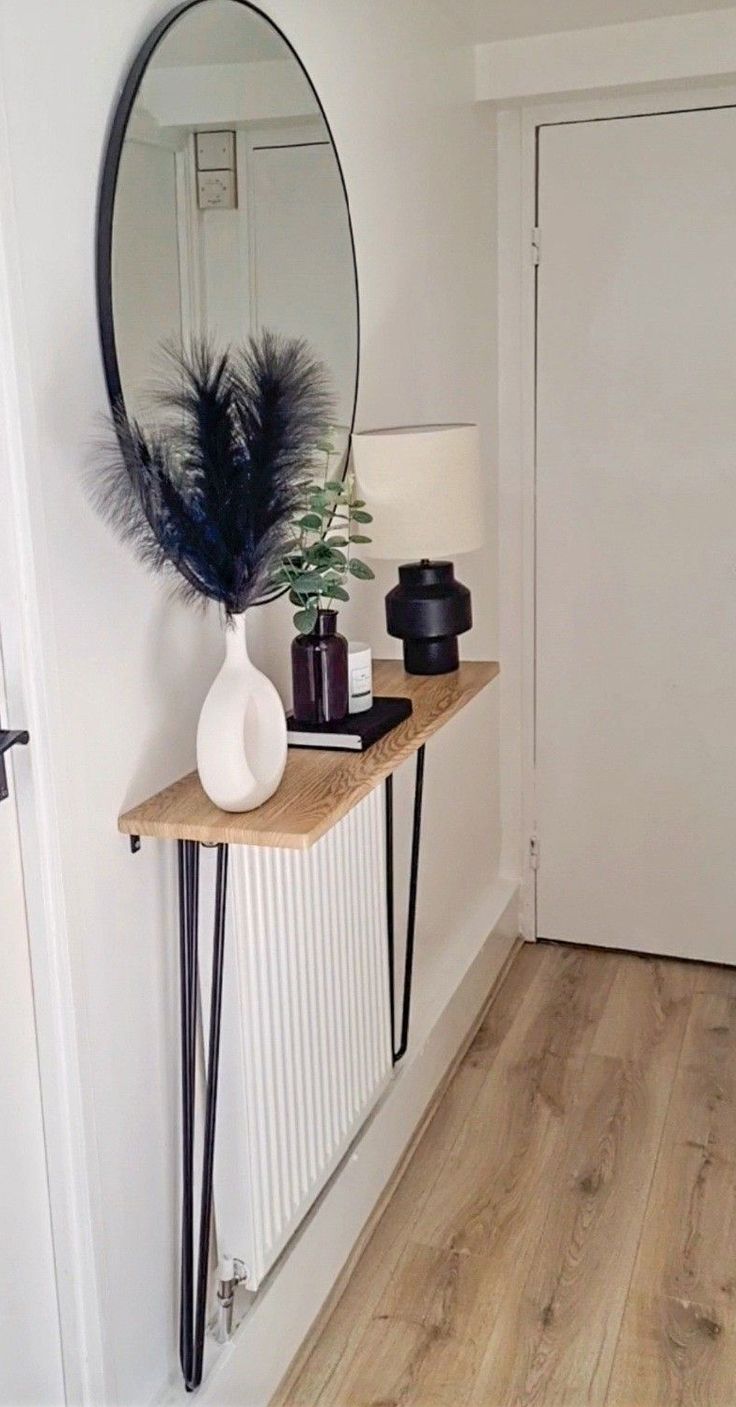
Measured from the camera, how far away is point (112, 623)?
142 cm

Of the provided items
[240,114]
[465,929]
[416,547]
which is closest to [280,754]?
[416,547]

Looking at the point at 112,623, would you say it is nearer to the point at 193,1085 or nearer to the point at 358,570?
the point at 358,570

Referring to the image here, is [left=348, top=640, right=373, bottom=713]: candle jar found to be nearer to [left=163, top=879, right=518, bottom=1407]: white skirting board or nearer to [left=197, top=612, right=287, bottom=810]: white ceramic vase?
[left=197, top=612, right=287, bottom=810]: white ceramic vase

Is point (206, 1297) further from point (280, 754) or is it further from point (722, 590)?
point (722, 590)

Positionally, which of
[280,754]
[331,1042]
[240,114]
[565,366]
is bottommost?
[331,1042]

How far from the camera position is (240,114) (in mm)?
1642

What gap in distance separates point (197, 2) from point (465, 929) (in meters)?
2.06

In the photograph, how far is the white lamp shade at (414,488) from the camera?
186 cm

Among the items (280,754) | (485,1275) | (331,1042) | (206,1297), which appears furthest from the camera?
(485,1275)

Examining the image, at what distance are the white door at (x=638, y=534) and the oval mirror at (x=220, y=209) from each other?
1094 mm

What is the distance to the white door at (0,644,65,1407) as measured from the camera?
1292 mm

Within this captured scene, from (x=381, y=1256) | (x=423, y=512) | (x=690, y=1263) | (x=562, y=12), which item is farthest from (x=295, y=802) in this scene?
(x=562, y=12)

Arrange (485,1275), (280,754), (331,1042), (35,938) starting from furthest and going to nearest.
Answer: (485,1275) → (331,1042) → (280,754) → (35,938)

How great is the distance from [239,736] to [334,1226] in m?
1.01
